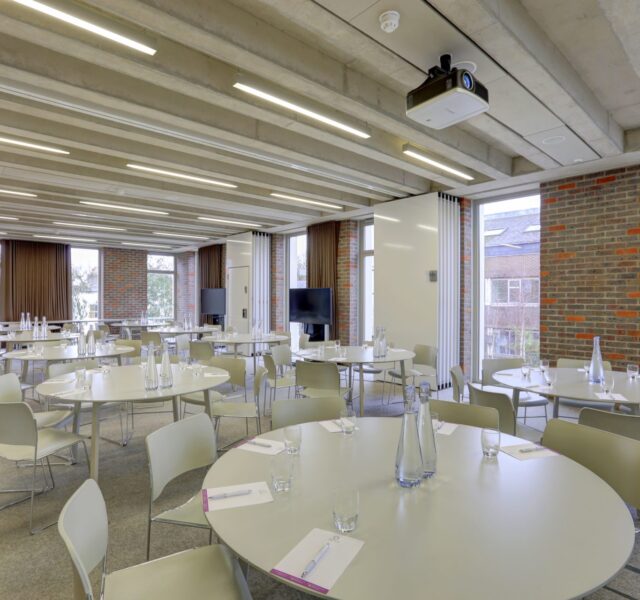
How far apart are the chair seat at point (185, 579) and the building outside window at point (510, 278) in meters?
→ 5.56

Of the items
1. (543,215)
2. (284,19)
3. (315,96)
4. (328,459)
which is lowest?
(328,459)

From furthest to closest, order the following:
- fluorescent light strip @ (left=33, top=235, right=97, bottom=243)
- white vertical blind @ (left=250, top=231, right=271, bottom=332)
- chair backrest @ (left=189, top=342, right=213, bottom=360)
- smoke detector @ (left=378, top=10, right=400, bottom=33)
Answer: fluorescent light strip @ (left=33, top=235, right=97, bottom=243) → white vertical blind @ (left=250, top=231, right=271, bottom=332) → chair backrest @ (left=189, top=342, right=213, bottom=360) → smoke detector @ (left=378, top=10, right=400, bottom=33)

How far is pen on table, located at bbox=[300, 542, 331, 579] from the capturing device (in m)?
1.07

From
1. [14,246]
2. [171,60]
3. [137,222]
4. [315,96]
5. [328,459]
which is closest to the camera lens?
[328,459]

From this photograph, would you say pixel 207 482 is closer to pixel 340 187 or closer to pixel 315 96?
pixel 315 96

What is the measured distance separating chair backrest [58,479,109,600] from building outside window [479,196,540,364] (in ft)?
19.3

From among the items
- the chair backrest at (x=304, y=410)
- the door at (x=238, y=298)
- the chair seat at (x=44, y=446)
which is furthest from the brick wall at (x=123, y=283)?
the chair backrest at (x=304, y=410)

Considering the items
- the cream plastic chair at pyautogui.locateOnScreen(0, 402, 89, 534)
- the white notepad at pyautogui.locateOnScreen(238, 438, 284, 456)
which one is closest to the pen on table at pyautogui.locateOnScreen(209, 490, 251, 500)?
the white notepad at pyautogui.locateOnScreen(238, 438, 284, 456)

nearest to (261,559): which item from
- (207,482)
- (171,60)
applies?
(207,482)

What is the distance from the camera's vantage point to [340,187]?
629 cm

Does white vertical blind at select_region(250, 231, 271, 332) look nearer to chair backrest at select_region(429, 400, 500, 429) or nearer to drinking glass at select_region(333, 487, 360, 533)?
chair backrest at select_region(429, 400, 500, 429)

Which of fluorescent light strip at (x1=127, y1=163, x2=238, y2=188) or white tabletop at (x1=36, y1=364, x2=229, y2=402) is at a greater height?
fluorescent light strip at (x1=127, y1=163, x2=238, y2=188)

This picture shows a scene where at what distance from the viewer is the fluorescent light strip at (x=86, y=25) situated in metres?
2.28

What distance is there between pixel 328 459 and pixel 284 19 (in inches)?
106
